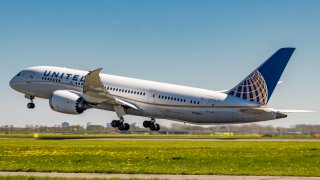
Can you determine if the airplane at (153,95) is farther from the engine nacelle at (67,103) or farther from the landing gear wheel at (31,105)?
the landing gear wheel at (31,105)

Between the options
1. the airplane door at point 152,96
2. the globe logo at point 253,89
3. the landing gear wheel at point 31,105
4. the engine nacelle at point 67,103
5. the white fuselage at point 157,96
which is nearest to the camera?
the globe logo at point 253,89

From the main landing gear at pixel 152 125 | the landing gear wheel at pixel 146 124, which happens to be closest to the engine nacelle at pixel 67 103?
the landing gear wheel at pixel 146 124

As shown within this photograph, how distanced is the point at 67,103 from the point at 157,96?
34.4 feet

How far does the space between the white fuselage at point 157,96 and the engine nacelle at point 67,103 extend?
266 cm

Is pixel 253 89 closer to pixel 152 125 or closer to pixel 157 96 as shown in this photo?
pixel 157 96

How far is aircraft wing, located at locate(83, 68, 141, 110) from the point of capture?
61013 mm

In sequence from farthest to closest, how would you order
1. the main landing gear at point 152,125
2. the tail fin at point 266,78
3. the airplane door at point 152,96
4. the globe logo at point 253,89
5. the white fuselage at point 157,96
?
the main landing gear at point 152,125, the airplane door at point 152,96, the white fuselage at point 157,96, the globe logo at point 253,89, the tail fin at point 266,78

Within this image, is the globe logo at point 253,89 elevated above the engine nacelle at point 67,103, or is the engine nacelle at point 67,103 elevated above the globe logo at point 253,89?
the globe logo at point 253,89

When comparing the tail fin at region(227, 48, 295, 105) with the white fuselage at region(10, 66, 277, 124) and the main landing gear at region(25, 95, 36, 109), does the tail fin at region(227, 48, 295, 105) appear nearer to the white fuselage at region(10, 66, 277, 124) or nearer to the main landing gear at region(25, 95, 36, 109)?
the white fuselage at region(10, 66, 277, 124)

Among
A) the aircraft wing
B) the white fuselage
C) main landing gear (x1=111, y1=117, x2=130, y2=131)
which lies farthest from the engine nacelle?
main landing gear (x1=111, y1=117, x2=130, y2=131)

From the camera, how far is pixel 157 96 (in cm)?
6362

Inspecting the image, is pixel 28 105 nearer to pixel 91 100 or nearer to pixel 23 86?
pixel 23 86

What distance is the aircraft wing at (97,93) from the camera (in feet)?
200

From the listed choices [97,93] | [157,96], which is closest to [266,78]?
[157,96]
